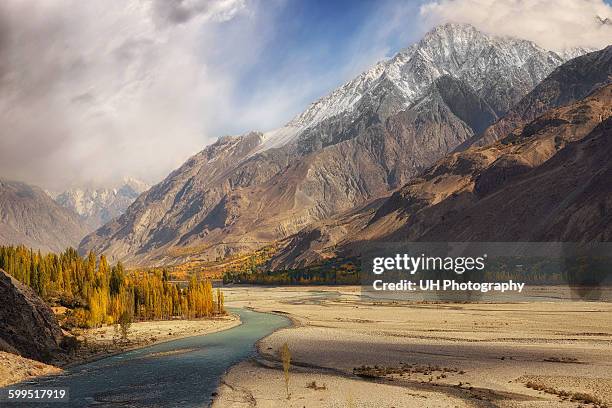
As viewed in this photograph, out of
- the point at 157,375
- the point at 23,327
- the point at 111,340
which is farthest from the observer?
the point at 111,340

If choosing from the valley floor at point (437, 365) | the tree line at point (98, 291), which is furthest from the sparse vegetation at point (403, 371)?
the tree line at point (98, 291)

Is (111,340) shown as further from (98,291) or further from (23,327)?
(98,291)

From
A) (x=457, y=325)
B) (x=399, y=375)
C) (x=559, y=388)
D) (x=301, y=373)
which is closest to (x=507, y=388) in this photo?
(x=559, y=388)

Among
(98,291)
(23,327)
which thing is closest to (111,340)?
(23,327)

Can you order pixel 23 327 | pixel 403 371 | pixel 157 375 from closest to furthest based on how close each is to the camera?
pixel 403 371 < pixel 157 375 < pixel 23 327

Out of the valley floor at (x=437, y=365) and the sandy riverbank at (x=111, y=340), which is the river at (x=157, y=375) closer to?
the sandy riverbank at (x=111, y=340)

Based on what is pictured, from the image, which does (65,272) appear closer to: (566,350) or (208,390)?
(208,390)
